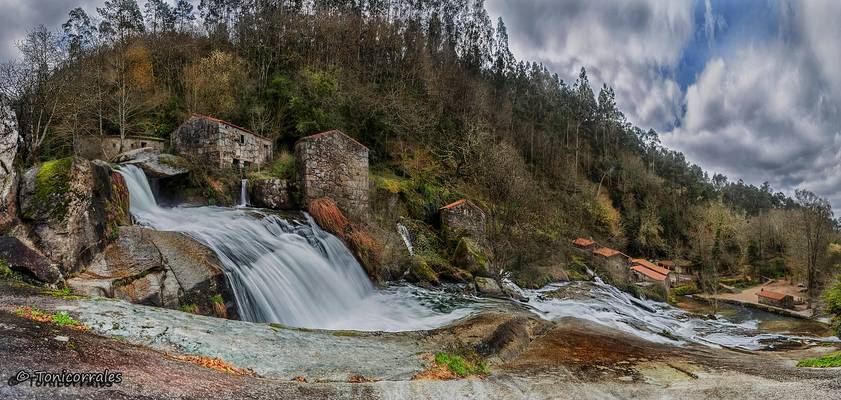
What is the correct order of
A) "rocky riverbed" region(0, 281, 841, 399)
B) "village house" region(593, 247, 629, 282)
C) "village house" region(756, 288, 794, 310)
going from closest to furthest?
"rocky riverbed" region(0, 281, 841, 399) → "village house" region(593, 247, 629, 282) → "village house" region(756, 288, 794, 310)

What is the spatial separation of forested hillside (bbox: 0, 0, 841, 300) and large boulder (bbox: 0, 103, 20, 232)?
5043mm

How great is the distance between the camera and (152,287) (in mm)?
8578

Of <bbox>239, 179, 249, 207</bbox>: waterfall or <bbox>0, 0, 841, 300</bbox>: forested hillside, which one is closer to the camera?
<bbox>239, 179, 249, 207</bbox>: waterfall

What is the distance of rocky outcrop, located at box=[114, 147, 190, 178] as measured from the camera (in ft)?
56.2

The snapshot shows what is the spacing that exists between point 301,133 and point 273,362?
22472 mm

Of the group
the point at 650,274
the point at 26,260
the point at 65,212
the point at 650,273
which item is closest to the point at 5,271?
the point at 26,260

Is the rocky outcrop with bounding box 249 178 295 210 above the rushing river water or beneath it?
above

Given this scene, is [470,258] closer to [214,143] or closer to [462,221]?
[462,221]

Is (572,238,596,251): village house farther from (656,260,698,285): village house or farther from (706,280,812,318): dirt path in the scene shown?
(656,260,698,285): village house

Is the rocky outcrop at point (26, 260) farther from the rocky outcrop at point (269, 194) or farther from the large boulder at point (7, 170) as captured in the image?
the rocky outcrop at point (269, 194)

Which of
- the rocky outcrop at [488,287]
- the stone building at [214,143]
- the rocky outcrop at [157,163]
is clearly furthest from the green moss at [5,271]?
the rocky outcrop at [488,287]

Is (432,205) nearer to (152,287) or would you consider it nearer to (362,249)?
(362,249)

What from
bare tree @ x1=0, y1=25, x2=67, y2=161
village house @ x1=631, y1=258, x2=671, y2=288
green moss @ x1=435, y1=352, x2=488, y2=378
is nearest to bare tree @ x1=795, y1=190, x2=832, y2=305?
village house @ x1=631, y1=258, x2=671, y2=288

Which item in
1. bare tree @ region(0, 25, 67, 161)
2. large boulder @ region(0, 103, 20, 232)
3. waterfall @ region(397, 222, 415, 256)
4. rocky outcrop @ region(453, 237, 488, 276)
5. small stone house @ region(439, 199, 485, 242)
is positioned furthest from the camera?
small stone house @ region(439, 199, 485, 242)
